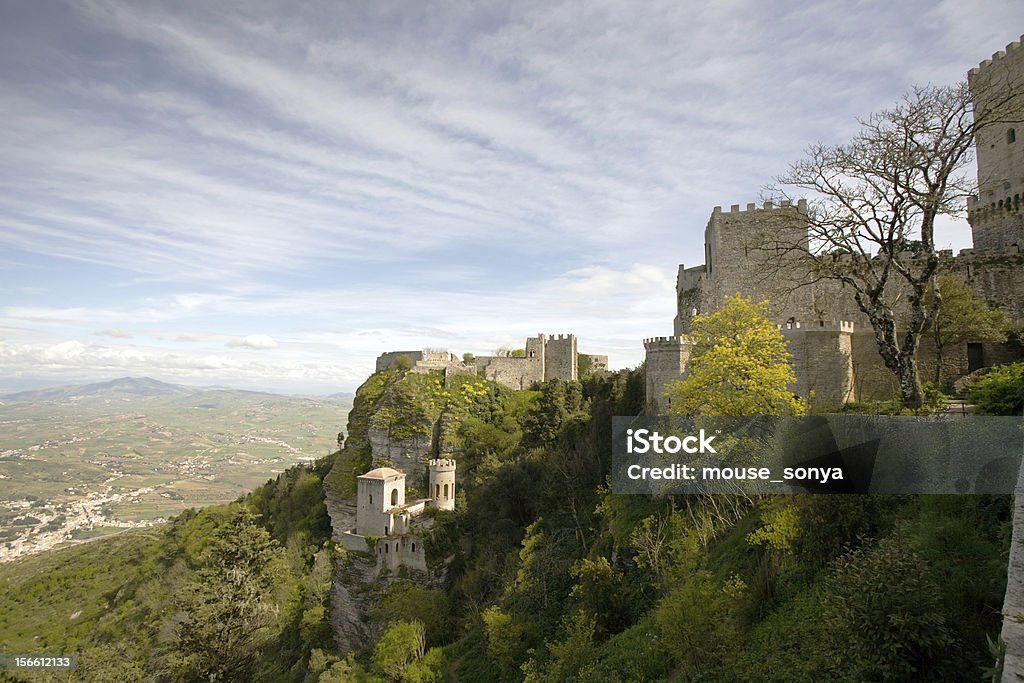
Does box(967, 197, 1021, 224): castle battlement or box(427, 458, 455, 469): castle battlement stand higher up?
box(967, 197, 1021, 224): castle battlement

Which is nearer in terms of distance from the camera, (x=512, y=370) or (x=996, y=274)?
(x=996, y=274)

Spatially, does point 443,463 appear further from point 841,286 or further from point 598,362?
point 841,286

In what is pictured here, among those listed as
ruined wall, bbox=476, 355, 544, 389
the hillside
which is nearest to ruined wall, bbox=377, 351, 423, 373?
ruined wall, bbox=476, 355, 544, 389

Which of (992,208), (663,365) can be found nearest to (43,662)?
(663,365)

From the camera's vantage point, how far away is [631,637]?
1359 cm

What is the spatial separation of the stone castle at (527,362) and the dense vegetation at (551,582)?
1.61 meters

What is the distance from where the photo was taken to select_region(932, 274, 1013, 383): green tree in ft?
54.1

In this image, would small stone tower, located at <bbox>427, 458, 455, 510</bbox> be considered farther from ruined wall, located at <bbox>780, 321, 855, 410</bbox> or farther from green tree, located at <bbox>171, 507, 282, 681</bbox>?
ruined wall, located at <bbox>780, 321, 855, 410</bbox>

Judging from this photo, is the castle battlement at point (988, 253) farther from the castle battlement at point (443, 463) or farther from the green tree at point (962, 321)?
the castle battlement at point (443, 463)

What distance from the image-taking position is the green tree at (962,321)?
54.1 feet

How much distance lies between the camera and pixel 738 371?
589 inches

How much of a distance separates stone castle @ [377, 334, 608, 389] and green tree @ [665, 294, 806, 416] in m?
21.8

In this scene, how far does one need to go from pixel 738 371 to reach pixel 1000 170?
16.5 meters

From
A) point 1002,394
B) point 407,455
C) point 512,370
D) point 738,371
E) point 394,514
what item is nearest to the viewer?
point 1002,394
